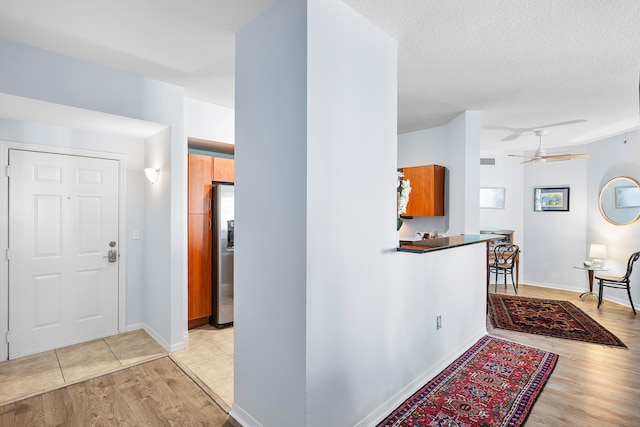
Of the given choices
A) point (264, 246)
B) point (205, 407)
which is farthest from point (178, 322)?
point (264, 246)

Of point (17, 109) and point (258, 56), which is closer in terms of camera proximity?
point (258, 56)

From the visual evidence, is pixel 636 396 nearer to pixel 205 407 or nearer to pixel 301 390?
pixel 301 390

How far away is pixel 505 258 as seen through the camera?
604 cm

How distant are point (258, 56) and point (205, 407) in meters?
2.37

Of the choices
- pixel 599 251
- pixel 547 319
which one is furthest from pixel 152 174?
pixel 599 251

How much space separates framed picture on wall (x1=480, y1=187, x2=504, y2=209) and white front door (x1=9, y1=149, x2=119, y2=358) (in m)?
6.21

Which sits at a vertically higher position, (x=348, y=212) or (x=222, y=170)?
(x=222, y=170)

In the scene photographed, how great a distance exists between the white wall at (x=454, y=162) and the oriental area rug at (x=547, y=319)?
4.38 ft

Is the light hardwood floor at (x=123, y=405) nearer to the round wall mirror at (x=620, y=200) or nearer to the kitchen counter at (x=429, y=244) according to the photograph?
the kitchen counter at (x=429, y=244)

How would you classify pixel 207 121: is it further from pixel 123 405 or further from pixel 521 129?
pixel 521 129

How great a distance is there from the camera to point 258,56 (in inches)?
78.6

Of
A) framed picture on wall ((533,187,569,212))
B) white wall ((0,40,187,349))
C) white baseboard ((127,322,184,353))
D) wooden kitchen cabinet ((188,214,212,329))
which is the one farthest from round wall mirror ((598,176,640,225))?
white baseboard ((127,322,184,353))

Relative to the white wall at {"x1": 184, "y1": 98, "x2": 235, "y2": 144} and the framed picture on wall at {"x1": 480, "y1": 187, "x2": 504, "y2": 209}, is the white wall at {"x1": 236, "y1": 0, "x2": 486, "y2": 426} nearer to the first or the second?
the white wall at {"x1": 184, "y1": 98, "x2": 235, "y2": 144}

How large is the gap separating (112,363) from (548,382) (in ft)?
12.1
